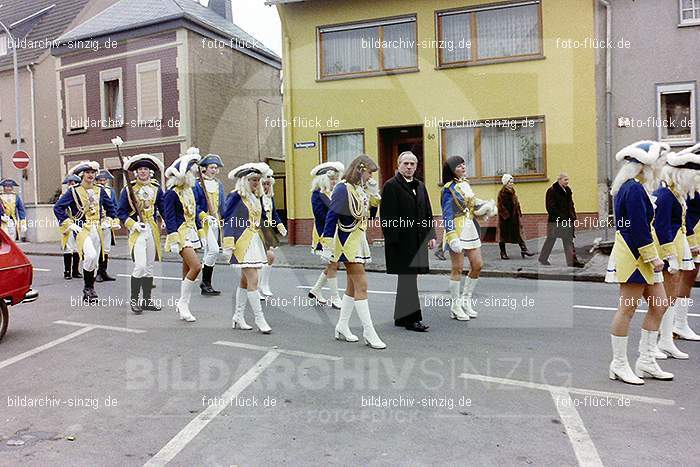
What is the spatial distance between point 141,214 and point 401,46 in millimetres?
12616

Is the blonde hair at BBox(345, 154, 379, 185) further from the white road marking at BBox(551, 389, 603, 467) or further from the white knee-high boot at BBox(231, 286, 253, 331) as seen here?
the white road marking at BBox(551, 389, 603, 467)

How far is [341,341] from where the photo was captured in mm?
6871

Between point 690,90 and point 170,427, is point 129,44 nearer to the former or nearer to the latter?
point 690,90

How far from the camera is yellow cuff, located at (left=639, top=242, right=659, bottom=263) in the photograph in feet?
16.7

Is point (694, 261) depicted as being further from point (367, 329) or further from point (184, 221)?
point (184, 221)

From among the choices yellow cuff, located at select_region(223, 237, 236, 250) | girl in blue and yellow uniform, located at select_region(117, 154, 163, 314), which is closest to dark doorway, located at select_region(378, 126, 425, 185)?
girl in blue and yellow uniform, located at select_region(117, 154, 163, 314)

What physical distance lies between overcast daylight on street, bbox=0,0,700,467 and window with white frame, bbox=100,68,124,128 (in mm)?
4753

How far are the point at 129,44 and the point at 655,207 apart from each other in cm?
2321

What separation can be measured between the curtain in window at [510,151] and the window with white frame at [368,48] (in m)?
3.19

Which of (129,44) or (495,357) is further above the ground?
(129,44)

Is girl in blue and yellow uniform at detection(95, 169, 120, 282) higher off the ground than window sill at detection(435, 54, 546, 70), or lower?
lower

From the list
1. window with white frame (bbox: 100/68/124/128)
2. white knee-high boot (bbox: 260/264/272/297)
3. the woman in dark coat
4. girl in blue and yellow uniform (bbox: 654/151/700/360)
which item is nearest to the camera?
girl in blue and yellow uniform (bbox: 654/151/700/360)

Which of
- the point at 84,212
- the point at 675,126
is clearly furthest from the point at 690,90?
→ the point at 84,212

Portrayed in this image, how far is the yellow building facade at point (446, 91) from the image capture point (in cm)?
1734
